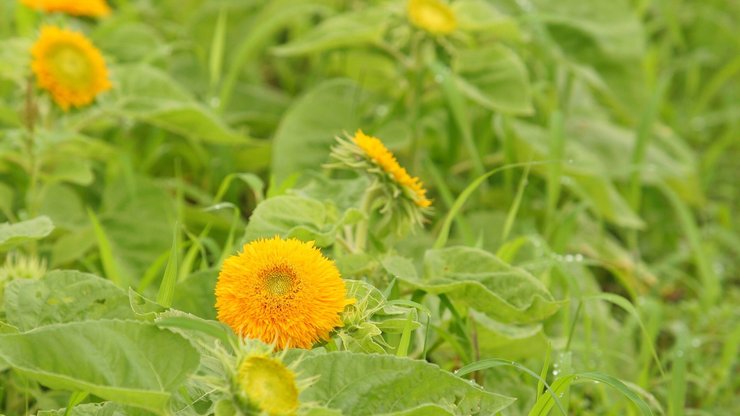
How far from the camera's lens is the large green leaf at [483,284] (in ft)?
4.69

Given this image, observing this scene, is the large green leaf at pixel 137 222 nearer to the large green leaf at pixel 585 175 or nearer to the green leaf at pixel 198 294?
the green leaf at pixel 198 294

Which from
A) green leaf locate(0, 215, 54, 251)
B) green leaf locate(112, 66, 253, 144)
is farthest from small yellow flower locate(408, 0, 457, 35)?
green leaf locate(0, 215, 54, 251)

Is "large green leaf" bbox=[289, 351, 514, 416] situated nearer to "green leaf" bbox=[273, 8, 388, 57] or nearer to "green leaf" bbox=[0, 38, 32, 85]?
"green leaf" bbox=[0, 38, 32, 85]

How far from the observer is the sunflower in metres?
1.18

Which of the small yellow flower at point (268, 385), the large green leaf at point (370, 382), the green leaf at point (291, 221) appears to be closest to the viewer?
the small yellow flower at point (268, 385)

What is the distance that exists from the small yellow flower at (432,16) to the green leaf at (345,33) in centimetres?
11

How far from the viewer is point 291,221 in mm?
1446

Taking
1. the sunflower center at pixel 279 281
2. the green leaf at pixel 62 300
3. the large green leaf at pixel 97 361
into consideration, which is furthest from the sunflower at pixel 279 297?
the green leaf at pixel 62 300

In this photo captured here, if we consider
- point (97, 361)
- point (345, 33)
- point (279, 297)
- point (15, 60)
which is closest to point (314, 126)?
point (345, 33)

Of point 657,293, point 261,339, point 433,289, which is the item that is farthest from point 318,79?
point 261,339

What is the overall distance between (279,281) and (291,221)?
0.84ft

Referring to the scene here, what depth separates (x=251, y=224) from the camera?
1.42 metres

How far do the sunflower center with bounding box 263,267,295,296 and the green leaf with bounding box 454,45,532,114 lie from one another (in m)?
1.10

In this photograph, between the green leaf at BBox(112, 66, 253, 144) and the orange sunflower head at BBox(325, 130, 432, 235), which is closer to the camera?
the orange sunflower head at BBox(325, 130, 432, 235)
